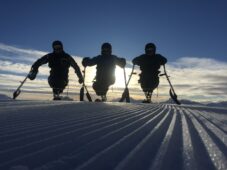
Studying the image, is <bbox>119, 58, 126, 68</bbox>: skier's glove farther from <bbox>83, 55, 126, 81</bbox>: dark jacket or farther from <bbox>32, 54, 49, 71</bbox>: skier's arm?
<bbox>32, 54, 49, 71</bbox>: skier's arm

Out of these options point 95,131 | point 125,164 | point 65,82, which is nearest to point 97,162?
point 125,164

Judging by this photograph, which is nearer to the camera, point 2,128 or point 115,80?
point 2,128

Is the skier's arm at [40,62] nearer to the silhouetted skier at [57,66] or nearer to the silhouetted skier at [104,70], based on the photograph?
the silhouetted skier at [57,66]

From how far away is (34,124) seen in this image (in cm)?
396

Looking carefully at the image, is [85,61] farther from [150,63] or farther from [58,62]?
[150,63]

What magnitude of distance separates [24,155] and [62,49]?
15.7 metres

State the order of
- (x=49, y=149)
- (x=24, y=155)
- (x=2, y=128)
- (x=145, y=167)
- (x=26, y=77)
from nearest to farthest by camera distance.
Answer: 1. (x=145, y=167)
2. (x=24, y=155)
3. (x=49, y=149)
4. (x=2, y=128)
5. (x=26, y=77)

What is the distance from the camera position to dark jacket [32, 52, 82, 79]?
56.8ft

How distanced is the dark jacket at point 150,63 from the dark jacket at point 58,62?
312 centimetres

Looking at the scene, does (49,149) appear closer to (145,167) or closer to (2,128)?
(145,167)

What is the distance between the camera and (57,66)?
56.9 ft

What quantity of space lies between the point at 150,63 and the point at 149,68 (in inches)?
9.7

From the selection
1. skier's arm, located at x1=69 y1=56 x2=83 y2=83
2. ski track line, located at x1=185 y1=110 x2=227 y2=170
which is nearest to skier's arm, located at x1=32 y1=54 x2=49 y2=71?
skier's arm, located at x1=69 y1=56 x2=83 y2=83

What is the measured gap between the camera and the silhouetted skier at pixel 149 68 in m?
18.5
